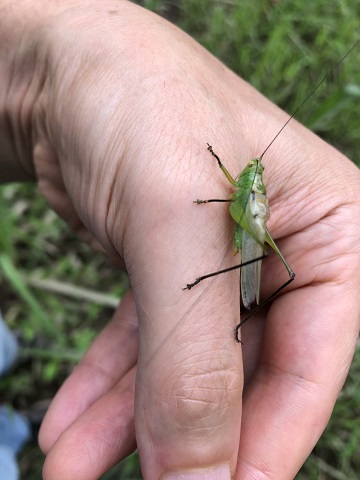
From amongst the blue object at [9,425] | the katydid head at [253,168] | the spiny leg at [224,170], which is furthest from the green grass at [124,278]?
the spiny leg at [224,170]

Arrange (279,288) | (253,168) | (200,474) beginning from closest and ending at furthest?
(200,474)
(253,168)
(279,288)

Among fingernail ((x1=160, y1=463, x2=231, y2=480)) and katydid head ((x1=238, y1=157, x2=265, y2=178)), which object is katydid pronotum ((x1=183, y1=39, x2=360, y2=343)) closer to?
katydid head ((x1=238, y1=157, x2=265, y2=178))

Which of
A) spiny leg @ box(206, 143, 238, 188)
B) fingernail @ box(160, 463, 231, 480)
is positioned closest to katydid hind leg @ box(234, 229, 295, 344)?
spiny leg @ box(206, 143, 238, 188)

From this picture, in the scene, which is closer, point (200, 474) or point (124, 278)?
point (200, 474)

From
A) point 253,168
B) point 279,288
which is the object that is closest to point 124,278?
point 279,288

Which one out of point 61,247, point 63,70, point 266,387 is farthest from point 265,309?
point 61,247

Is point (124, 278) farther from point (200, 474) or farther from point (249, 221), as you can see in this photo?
point (200, 474)

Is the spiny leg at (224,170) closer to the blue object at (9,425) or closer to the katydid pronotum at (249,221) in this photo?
the katydid pronotum at (249,221)
